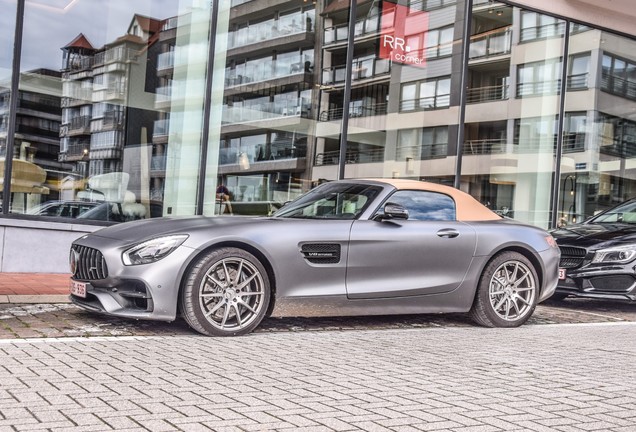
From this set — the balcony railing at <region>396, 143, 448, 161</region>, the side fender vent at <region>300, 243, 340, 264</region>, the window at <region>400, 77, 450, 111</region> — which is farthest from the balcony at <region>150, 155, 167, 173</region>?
the side fender vent at <region>300, 243, 340, 264</region>

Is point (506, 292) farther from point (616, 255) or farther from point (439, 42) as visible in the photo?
point (439, 42)

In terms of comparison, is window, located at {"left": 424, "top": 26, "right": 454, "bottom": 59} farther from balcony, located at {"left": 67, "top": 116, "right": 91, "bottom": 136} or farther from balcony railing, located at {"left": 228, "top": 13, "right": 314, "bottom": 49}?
balcony, located at {"left": 67, "top": 116, "right": 91, "bottom": 136}

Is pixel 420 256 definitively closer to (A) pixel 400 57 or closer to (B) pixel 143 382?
(B) pixel 143 382

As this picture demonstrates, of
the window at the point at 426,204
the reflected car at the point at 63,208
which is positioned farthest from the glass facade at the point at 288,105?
the window at the point at 426,204

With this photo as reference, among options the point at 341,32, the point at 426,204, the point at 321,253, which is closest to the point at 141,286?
the point at 321,253

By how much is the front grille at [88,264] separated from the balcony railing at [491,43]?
9.69 m

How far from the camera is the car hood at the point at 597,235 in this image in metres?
9.20

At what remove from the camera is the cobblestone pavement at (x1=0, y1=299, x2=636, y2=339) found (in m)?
5.90

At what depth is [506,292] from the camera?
294 inches

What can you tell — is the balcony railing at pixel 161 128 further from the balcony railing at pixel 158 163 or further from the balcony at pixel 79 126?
the balcony at pixel 79 126

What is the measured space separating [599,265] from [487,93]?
6.09m

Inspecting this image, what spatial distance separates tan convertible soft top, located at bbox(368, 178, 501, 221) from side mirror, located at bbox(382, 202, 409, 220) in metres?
0.47

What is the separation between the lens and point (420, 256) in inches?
273

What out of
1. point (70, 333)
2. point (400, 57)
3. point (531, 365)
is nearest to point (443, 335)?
point (531, 365)
